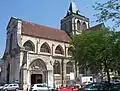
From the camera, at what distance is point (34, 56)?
142ft

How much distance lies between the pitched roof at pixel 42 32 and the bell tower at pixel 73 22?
369 cm

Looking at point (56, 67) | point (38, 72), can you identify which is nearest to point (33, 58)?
point (38, 72)

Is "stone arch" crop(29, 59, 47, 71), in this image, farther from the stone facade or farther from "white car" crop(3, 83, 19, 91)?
"white car" crop(3, 83, 19, 91)

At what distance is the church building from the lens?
4128 cm

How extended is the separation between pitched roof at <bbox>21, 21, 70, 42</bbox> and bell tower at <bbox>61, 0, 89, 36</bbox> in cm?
369

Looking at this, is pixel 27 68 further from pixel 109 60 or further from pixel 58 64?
pixel 109 60

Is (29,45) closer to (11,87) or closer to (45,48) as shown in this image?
(45,48)

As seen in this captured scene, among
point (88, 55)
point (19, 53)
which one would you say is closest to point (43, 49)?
point (19, 53)

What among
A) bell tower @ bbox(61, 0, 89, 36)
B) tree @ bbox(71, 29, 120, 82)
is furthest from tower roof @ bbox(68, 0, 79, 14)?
tree @ bbox(71, 29, 120, 82)

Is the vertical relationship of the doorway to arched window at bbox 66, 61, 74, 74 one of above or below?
below

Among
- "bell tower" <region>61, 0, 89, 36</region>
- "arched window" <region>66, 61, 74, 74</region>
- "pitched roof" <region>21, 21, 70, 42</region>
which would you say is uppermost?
"bell tower" <region>61, 0, 89, 36</region>

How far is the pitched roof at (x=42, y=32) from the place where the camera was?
4554 cm

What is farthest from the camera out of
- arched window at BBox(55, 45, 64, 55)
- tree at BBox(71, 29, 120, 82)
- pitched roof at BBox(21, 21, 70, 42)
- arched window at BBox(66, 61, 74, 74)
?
arched window at BBox(55, 45, 64, 55)

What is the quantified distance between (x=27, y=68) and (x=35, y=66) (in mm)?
2815
